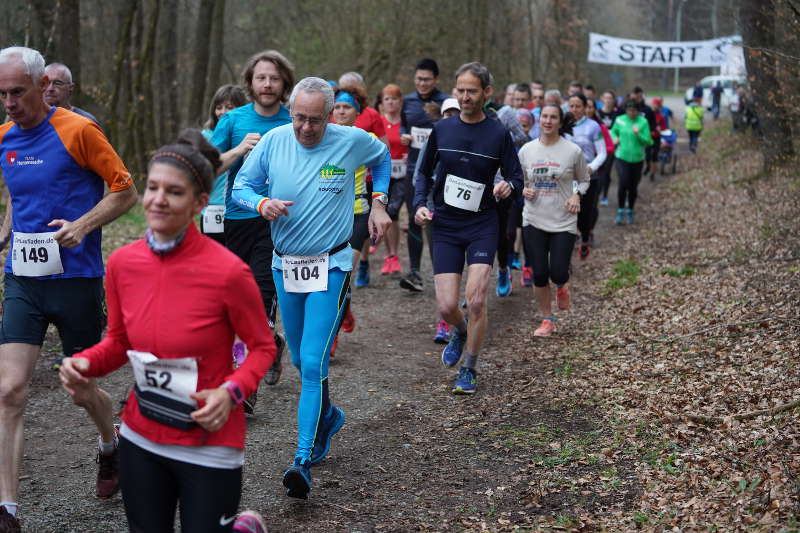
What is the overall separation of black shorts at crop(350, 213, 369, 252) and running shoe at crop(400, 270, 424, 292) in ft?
6.40

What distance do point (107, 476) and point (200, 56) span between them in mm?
15150

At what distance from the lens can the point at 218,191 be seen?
24.0 ft

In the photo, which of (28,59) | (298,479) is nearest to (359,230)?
(298,479)

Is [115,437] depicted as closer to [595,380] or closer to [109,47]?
[595,380]

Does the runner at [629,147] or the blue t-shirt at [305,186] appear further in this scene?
the runner at [629,147]

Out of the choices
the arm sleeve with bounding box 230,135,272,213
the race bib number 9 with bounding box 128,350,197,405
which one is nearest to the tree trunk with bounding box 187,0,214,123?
the arm sleeve with bounding box 230,135,272,213

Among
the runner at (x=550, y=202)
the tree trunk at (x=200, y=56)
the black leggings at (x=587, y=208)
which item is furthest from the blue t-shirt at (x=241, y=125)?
the tree trunk at (x=200, y=56)

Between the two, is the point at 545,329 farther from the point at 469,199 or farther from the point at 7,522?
the point at 7,522

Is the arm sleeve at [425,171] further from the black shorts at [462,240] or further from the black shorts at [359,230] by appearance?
the black shorts at [359,230]

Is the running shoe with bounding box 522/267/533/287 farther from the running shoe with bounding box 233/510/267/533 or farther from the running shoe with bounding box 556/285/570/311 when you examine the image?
the running shoe with bounding box 233/510/267/533

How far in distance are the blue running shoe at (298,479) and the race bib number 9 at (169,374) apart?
70.7 inches

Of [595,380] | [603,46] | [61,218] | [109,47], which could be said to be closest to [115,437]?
[61,218]

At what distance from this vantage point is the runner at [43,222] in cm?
445

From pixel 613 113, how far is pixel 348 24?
1018 cm
